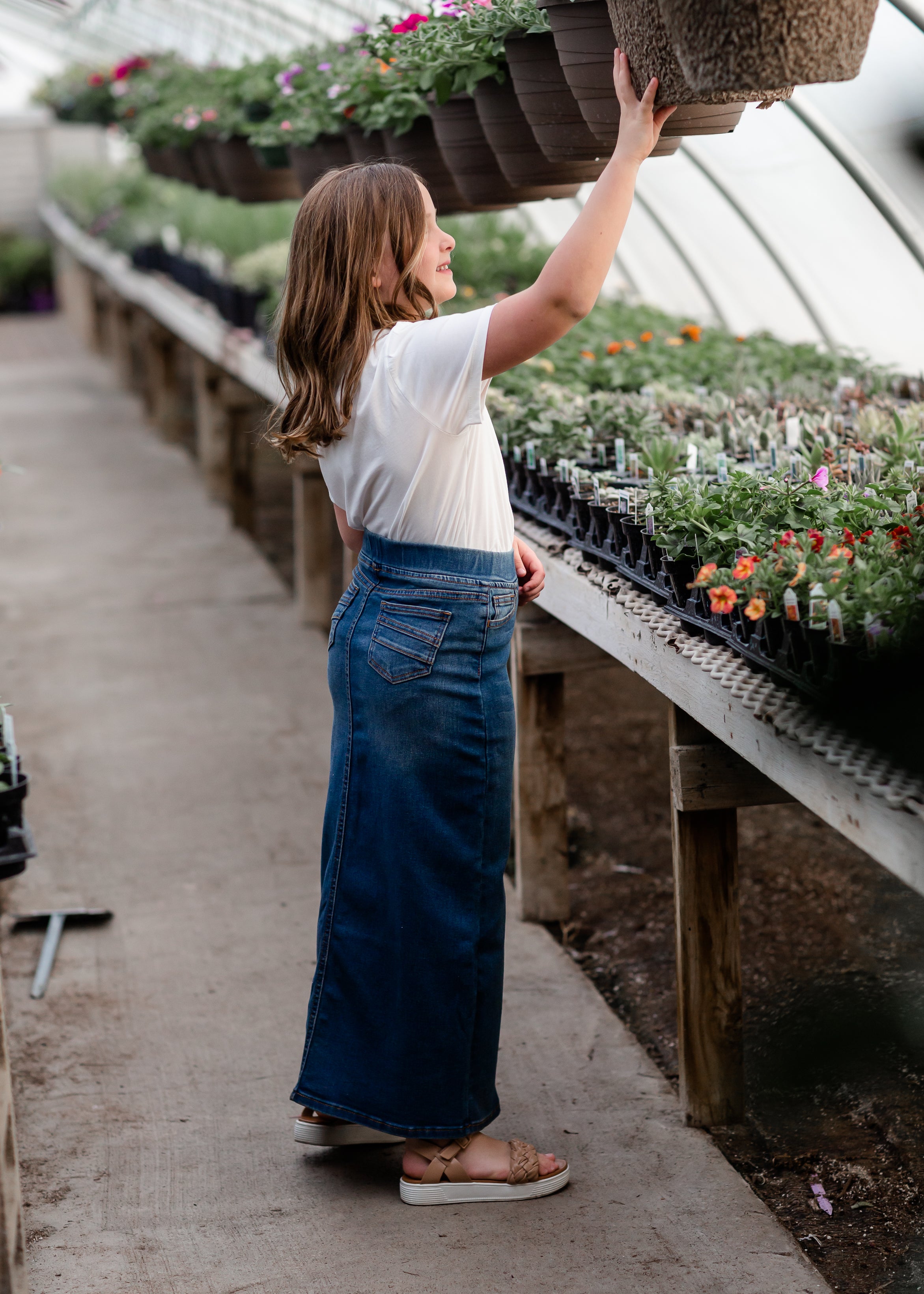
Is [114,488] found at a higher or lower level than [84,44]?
lower

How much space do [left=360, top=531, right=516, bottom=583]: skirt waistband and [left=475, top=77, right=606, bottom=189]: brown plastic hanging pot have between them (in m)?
→ 0.99

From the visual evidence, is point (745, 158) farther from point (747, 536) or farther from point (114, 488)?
point (114, 488)

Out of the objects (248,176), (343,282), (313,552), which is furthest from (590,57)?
(313,552)

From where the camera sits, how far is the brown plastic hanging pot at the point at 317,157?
142 inches

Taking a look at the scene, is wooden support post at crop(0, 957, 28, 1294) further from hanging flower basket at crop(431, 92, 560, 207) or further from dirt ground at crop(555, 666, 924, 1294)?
hanging flower basket at crop(431, 92, 560, 207)

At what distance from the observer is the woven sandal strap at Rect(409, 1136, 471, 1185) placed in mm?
2014

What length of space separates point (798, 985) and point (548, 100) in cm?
183

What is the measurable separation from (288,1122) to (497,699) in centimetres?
89

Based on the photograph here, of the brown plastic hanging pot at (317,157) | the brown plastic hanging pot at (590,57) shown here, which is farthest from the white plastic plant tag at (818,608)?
the brown plastic hanging pot at (317,157)

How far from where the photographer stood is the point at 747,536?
1.97 metres

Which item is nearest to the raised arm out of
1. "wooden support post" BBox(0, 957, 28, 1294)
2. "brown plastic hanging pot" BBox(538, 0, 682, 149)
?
"brown plastic hanging pot" BBox(538, 0, 682, 149)

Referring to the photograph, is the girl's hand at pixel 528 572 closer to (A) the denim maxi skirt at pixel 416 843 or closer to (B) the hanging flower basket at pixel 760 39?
(A) the denim maxi skirt at pixel 416 843

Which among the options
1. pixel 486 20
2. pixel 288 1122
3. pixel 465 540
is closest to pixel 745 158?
pixel 486 20

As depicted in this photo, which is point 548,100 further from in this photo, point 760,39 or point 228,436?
point 228,436
